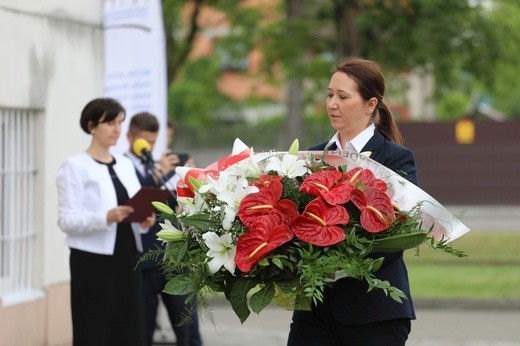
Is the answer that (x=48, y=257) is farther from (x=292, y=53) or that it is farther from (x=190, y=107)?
(x=190, y=107)

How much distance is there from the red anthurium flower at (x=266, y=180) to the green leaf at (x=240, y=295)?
1.32 ft

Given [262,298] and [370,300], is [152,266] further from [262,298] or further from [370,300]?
[262,298]

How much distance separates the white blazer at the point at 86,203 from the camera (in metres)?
8.48

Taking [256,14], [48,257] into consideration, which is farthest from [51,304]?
[256,14]

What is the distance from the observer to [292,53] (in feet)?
89.5

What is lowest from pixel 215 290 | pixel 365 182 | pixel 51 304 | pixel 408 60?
pixel 51 304

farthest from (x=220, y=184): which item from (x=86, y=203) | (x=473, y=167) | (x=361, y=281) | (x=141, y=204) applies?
(x=473, y=167)

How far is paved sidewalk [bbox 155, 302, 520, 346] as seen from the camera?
13.3 meters

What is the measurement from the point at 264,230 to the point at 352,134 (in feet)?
3.01

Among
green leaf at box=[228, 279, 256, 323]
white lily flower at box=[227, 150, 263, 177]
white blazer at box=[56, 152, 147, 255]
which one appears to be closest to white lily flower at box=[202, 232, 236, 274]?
green leaf at box=[228, 279, 256, 323]

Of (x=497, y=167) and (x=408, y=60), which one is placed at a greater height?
(x=408, y=60)

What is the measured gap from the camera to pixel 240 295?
5473mm

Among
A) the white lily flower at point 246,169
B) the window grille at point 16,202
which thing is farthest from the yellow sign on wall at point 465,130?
the white lily flower at point 246,169

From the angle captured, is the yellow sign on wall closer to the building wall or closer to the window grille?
the building wall
